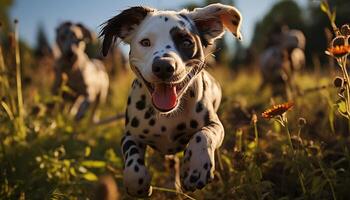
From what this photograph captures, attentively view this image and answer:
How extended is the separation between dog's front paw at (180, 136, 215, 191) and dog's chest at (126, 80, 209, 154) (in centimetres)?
35

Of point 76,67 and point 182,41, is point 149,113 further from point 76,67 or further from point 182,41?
point 76,67

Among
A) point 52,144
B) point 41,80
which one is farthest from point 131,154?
point 41,80

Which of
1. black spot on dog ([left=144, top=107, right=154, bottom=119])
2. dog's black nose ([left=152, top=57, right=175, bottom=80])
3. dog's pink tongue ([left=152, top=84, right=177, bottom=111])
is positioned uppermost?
dog's black nose ([left=152, top=57, right=175, bottom=80])

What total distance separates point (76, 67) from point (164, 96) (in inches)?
180

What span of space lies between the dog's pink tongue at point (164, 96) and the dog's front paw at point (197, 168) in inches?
10.4

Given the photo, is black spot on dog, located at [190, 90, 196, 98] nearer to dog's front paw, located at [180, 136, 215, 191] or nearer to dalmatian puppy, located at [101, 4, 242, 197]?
dalmatian puppy, located at [101, 4, 242, 197]

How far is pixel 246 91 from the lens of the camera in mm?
11750

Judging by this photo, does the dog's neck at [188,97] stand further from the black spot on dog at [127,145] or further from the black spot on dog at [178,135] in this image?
the black spot on dog at [127,145]

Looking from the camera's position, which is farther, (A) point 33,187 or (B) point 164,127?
(A) point 33,187

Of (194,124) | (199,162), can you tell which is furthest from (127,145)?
(199,162)

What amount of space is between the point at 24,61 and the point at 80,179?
28.8 feet

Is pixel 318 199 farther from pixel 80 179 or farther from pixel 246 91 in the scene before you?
pixel 246 91

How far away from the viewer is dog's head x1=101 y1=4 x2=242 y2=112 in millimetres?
2838

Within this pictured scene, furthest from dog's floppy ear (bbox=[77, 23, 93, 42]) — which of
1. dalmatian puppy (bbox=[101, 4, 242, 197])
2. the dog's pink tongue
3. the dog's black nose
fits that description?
the dog's black nose
